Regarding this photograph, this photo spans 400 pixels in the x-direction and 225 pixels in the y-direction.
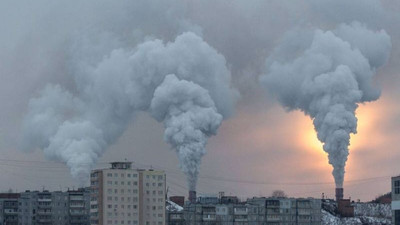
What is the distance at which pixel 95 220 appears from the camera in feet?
359

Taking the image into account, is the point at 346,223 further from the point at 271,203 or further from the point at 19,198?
the point at 19,198

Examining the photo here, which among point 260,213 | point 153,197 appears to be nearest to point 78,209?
point 153,197

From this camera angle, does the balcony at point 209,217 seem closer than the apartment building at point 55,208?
Yes

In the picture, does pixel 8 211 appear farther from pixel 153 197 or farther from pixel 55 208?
pixel 153 197

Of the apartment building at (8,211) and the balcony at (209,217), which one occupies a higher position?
the apartment building at (8,211)

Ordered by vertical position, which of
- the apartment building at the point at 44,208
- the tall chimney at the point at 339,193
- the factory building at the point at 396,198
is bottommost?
the factory building at the point at 396,198

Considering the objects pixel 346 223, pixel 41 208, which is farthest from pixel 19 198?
pixel 346 223

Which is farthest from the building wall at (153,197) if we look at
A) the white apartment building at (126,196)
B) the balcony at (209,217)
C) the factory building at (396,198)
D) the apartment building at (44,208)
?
the factory building at (396,198)

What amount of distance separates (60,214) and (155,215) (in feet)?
76.5

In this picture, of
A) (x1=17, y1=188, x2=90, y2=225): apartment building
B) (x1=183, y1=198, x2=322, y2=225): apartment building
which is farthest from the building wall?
(x1=17, y1=188, x2=90, y2=225): apartment building

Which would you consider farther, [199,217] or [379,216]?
[379,216]

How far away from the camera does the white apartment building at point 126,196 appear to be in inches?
4311

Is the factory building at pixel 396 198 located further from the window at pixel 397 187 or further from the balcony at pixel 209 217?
the balcony at pixel 209 217

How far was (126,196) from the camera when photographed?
110562 mm
